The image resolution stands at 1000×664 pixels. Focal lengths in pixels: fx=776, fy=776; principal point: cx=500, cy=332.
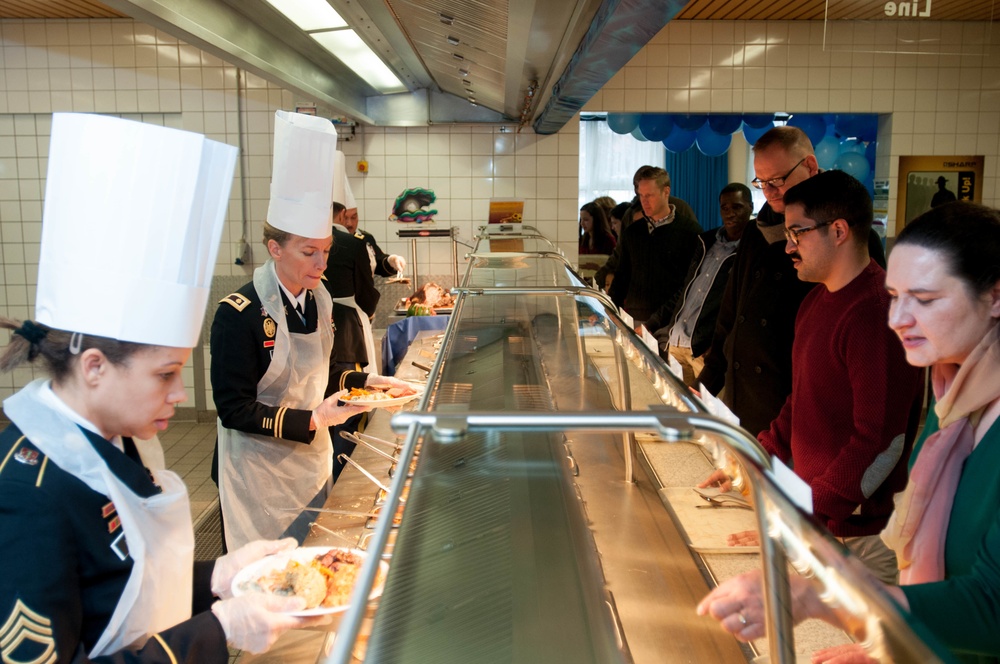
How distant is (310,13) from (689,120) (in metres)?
4.33

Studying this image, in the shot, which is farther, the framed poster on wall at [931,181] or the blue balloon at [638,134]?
the blue balloon at [638,134]

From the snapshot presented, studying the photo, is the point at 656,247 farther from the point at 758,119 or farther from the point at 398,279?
the point at 758,119

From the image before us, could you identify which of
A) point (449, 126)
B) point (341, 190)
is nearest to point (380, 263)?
point (341, 190)

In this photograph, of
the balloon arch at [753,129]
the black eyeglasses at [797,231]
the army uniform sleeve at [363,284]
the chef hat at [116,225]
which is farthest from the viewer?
the balloon arch at [753,129]

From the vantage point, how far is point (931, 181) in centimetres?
603

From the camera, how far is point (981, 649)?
1099 mm

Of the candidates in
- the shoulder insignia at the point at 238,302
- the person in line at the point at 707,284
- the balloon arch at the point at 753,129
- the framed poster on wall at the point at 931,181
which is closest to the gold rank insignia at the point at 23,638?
the shoulder insignia at the point at 238,302

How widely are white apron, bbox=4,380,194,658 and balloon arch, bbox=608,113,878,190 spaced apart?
5.57 meters

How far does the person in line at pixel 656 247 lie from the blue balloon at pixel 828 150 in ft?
7.04

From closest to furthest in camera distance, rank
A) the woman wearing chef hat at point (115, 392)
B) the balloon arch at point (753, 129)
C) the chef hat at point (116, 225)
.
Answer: the woman wearing chef hat at point (115, 392), the chef hat at point (116, 225), the balloon arch at point (753, 129)

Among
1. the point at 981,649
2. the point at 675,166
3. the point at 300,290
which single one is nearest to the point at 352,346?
the point at 300,290

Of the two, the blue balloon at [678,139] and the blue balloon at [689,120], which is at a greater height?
the blue balloon at [689,120]

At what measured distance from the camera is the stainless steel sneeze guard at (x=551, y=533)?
73cm

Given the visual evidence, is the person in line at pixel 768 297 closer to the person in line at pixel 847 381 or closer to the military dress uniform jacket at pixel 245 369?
the person in line at pixel 847 381
